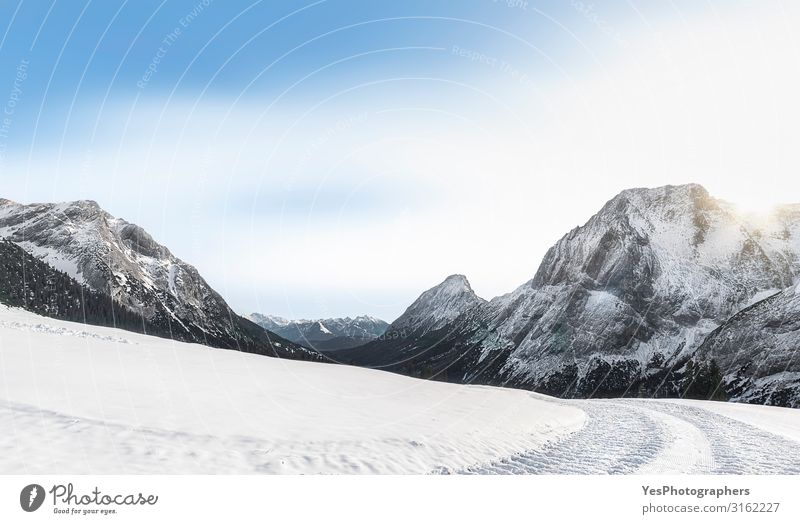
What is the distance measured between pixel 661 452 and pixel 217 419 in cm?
1372

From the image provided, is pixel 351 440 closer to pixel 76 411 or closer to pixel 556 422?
pixel 76 411

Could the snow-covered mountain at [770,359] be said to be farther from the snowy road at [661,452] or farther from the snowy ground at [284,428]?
the snowy ground at [284,428]

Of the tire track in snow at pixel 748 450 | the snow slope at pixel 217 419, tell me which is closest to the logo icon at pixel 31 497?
the snow slope at pixel 217 419

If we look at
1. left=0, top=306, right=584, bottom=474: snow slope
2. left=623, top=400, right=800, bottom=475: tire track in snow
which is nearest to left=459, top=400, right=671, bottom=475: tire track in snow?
left=0, top=306, right=584, bottom=474: snow slope

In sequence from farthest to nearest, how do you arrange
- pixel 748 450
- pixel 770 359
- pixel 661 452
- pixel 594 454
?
pixel 770 359 → pixel 748 450 → pixel 661 452 → pixel 594 454

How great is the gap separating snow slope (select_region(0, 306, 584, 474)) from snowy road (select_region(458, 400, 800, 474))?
1.10 m

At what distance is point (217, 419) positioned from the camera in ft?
49.3

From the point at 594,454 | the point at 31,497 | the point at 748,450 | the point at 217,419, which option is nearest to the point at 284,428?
the point at 217,419

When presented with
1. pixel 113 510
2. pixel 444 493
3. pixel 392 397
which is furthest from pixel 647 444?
pixel 113 510

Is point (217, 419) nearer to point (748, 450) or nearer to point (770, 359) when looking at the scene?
point (748, 450)

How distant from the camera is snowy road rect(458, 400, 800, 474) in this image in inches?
512

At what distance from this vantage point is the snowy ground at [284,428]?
1219cm

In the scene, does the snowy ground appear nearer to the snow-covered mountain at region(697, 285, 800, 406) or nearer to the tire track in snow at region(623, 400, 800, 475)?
the tire track in snow at region(623, 400, 800, 475)

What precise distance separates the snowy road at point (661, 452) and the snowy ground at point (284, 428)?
0.06 m
